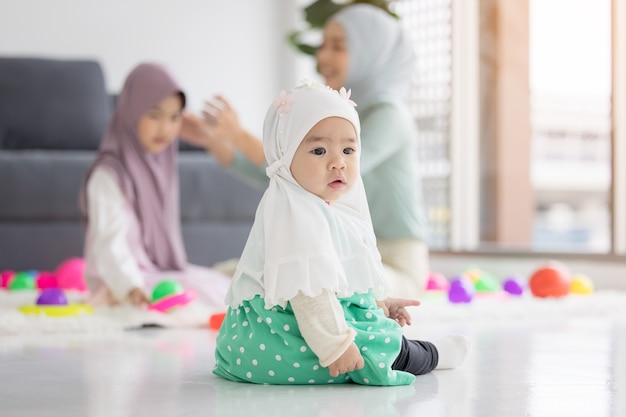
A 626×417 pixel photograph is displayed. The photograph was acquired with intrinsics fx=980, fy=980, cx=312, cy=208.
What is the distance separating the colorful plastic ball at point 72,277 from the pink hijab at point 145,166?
1.58 ft

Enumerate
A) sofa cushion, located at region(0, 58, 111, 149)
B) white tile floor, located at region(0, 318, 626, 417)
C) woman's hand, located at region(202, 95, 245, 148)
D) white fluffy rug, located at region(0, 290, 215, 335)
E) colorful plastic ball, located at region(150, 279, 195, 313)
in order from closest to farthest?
white tile floor, located at region(0, 318, 626, 417), white fluffy rug, located at region(0, 290, 215, 335), colorful plastic ball, located at region(150, 279, 195, 313), woman's hand, located at region(202, 95, 245, 148), sofa cushion, located at region(0, 58, 111, 149)

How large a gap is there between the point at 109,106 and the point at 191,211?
1.06 m

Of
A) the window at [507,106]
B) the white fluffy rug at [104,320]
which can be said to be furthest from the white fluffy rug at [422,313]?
the window at [507,106]

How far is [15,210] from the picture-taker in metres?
4.04

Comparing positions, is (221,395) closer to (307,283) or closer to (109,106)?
(307,283)

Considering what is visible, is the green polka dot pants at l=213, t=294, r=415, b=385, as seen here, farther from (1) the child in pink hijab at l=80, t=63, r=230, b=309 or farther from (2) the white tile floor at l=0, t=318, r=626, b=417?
(1) the child in pink hijab at l=80, t=63, r=230, b=309

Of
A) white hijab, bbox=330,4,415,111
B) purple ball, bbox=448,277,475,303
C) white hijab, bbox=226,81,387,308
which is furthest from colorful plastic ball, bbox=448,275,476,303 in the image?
white hijab, bbox=226,81,387,308

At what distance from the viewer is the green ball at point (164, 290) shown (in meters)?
2.87

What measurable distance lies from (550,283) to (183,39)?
121 inches

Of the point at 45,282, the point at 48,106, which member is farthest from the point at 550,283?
the point at 48,106

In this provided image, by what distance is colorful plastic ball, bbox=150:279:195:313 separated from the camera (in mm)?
2834

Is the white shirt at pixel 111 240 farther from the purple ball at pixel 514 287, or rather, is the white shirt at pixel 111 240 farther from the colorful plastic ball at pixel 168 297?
the purple ball at pixel 514 287

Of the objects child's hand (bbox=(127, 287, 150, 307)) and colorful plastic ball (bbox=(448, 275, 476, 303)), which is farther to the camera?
colorful plastic ball (bbox=(448, 275, 476, 303))

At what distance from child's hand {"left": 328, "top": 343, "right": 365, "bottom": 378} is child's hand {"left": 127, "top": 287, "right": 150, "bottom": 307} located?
1.36 m
